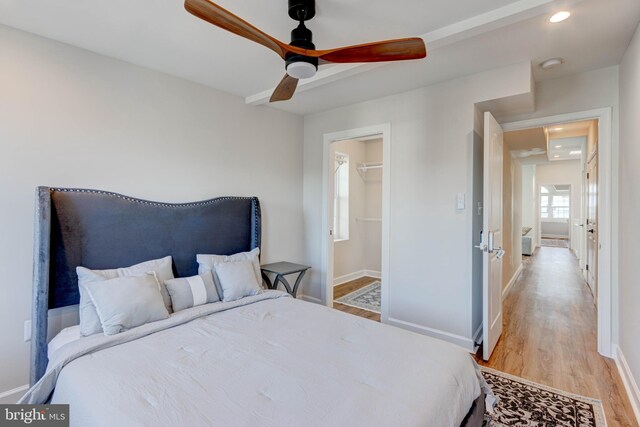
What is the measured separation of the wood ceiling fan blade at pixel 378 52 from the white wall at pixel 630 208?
5.29 ft

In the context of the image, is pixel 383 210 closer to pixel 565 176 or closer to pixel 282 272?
pixel 282 272

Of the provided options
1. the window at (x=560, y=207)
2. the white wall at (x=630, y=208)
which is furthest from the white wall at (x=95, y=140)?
the window at (x=560, y=207)

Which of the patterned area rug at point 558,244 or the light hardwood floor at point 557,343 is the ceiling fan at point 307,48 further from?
the patterned area rug at point 558,244

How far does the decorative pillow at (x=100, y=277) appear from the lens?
2.00 meters

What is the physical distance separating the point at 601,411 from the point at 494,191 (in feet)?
5.65

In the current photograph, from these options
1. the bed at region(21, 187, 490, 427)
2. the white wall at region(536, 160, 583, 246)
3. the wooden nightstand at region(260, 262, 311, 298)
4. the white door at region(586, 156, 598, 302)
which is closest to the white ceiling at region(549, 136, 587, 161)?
the white door at region(586, 156, 598, 302)

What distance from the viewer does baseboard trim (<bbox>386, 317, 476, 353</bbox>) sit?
9.45ft

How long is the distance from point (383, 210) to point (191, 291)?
2.05m

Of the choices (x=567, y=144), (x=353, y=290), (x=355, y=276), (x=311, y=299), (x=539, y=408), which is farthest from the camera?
(x=567, y=144)

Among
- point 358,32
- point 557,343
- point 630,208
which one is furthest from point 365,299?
point 358,32

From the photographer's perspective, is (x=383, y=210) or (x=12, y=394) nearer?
(x=12, y=394)

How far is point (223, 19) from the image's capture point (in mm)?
1360

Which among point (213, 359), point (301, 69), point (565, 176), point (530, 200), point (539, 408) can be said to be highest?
point (565, 176)

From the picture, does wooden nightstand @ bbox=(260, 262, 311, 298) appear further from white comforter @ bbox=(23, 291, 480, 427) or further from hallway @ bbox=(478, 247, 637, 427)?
hallway @ bbox=(478, 247, 637, 427)
